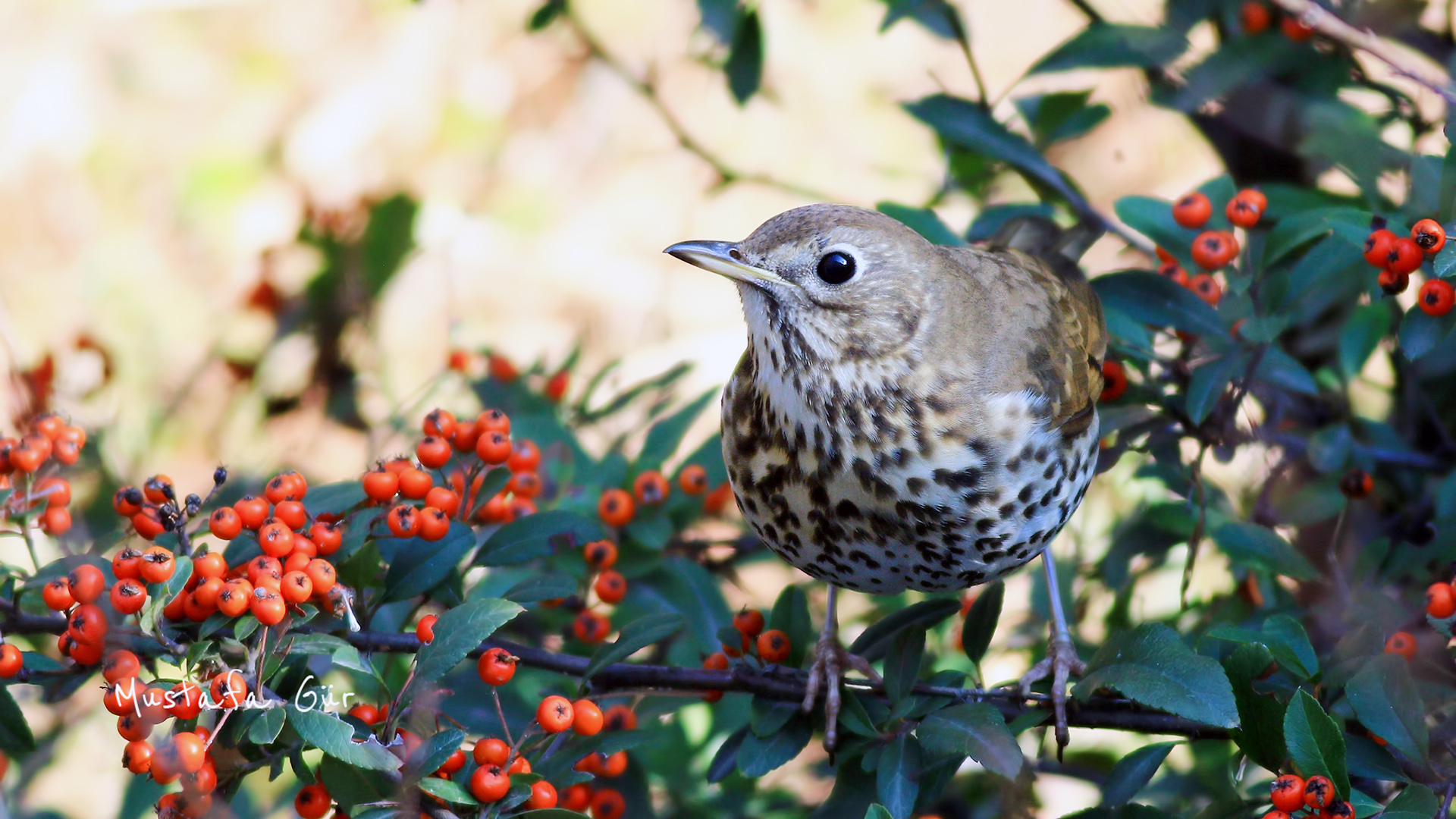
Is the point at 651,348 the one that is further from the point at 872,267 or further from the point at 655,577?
the point at 872,267

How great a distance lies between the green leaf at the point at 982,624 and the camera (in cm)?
231

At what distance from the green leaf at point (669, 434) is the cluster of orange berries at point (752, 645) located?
64 cm

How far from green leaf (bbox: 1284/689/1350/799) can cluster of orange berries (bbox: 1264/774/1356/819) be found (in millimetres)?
11

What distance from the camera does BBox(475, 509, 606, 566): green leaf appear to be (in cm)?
231

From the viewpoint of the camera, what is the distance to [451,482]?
2.32 meters

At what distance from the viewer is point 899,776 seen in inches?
79.2

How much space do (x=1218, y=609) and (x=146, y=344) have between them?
122 inches

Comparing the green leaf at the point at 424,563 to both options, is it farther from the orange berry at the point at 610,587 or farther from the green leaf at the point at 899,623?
the green leaf at the point at 899,623

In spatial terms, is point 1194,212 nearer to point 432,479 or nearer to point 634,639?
point 634,639

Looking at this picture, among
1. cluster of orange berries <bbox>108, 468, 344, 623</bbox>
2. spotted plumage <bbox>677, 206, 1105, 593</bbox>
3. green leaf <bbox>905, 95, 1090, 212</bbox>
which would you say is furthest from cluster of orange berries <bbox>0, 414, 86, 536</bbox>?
green leaf <bbox>905, 95, 1090, 212</bbox>

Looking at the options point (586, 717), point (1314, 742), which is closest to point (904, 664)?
point (586, 717)

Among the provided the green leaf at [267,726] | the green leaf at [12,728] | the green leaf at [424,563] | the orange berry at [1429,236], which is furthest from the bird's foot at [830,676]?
the green leaf at [12,728]

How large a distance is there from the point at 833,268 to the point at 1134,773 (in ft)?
3.20

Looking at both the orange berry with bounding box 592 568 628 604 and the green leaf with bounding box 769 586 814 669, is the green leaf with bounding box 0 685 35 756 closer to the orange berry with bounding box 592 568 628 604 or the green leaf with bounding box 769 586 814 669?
the orange berry with bounding box 592 568 628 604
